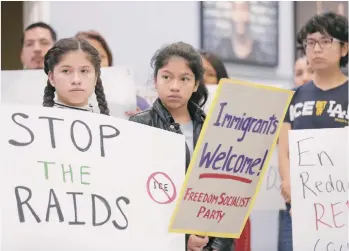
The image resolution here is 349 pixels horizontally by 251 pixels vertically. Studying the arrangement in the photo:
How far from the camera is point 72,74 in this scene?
102 inches

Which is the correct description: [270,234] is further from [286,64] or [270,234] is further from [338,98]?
[286,64]

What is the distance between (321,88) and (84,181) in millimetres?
1232

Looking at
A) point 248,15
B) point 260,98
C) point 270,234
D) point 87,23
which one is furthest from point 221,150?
point 248,15

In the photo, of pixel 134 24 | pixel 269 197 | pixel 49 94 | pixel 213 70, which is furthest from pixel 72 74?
pixel 134 24

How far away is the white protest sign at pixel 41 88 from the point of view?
3037mm

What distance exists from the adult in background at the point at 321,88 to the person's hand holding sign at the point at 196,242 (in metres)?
0.72

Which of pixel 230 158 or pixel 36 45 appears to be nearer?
pixel 230 158

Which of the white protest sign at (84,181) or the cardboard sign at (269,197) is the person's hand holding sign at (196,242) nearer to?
the white protest sign at (84,181)

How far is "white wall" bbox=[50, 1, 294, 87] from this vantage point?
13.2ft

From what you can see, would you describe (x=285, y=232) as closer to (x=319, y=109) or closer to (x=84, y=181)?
(x=319, y=109)

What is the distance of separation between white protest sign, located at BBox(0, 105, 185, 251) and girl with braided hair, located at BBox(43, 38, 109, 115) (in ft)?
0.82

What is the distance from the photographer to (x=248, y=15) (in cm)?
449

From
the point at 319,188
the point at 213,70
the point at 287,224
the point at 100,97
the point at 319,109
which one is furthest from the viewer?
the point at 213,70

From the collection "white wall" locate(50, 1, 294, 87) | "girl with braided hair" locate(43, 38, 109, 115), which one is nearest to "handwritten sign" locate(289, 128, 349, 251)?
"girl with braided hair" locate(43, 38, 109, 115)
